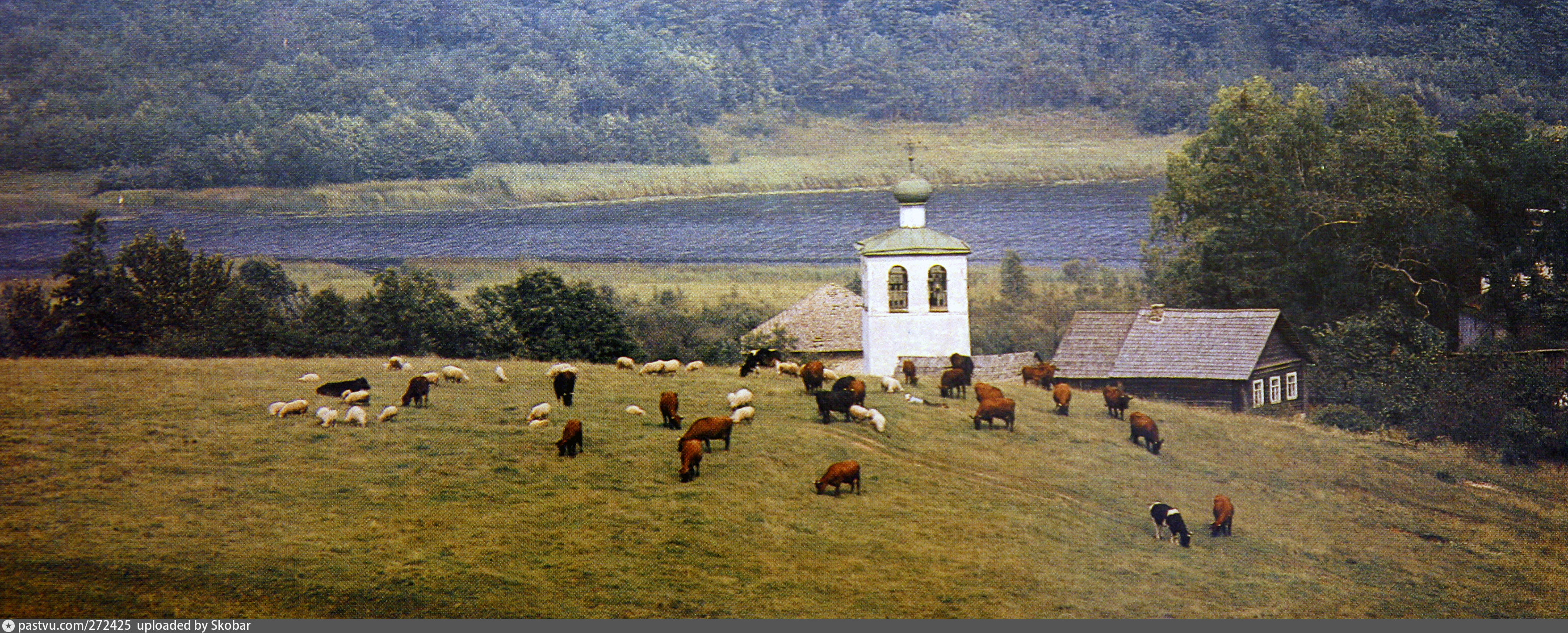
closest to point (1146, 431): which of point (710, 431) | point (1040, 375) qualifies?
point (1040, 375)

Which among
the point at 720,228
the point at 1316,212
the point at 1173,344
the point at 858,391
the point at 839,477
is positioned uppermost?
the point at 720,228

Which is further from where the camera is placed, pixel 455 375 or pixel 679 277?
pixel 679 277

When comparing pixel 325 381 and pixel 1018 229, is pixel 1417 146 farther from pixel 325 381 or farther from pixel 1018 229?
pixel 325 381

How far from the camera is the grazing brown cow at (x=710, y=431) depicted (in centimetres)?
2917

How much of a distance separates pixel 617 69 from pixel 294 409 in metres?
31.6

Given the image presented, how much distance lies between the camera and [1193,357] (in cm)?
4322

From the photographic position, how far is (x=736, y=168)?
57.7 metres

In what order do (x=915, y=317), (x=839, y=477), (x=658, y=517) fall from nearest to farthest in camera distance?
(x=658, y=517) < (x=839, y=477) < (x=915, y=317)

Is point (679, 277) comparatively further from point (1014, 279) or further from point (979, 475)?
point (979, 475)

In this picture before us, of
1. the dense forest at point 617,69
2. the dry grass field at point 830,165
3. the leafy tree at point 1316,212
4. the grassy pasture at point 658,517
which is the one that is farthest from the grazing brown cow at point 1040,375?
the dense forest at point 617,69

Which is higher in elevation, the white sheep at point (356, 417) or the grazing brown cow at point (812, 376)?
the grazing brown cow at point (812, 376)

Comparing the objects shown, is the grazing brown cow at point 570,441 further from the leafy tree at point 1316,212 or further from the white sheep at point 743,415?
the leafy tree at point 1316,212

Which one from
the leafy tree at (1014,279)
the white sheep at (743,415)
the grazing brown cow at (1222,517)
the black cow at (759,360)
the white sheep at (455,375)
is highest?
the leafy tree at (1014,279)

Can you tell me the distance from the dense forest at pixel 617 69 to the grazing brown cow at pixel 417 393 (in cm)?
2311
